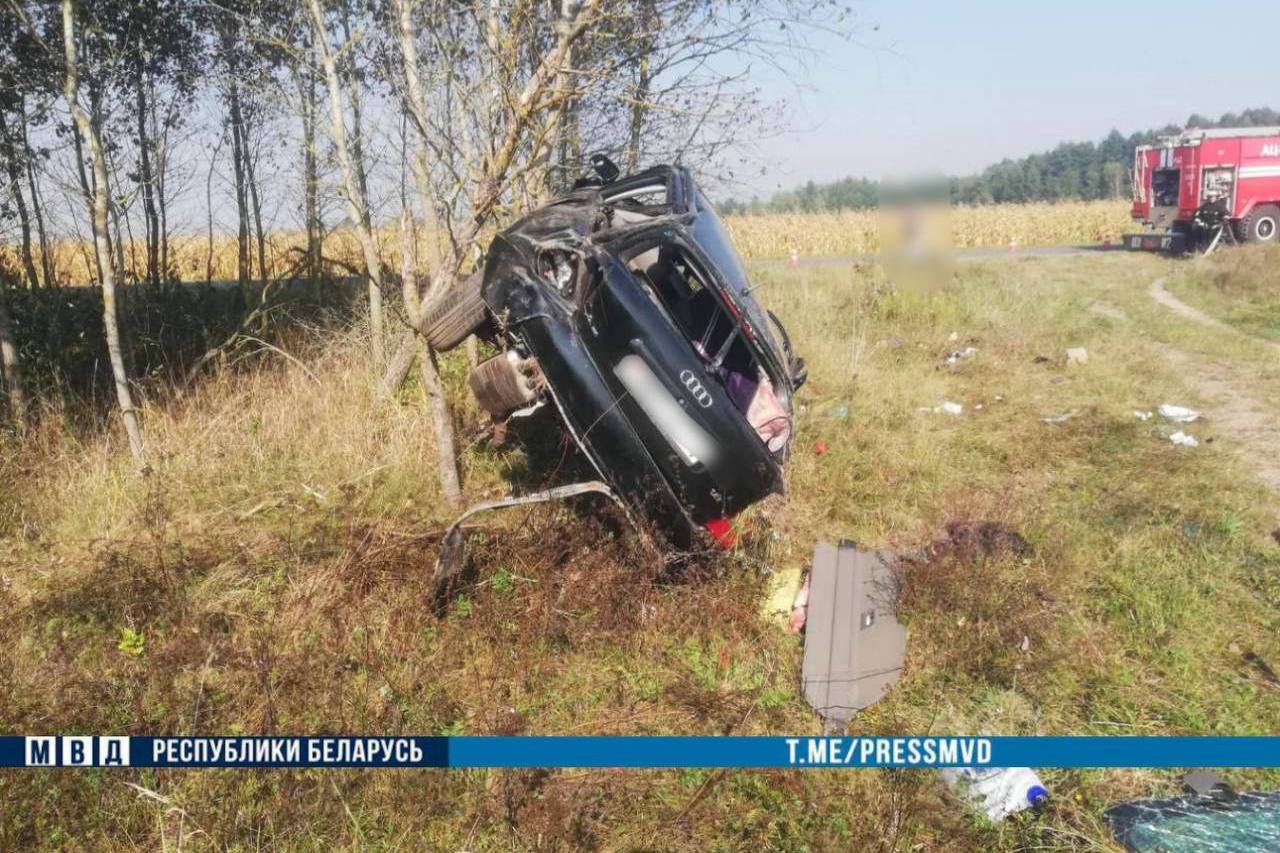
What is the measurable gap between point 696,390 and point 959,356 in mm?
6848

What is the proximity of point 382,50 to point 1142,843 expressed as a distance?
627 centimetres

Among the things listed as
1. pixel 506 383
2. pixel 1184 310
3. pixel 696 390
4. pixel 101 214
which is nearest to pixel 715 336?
pixel 696 390

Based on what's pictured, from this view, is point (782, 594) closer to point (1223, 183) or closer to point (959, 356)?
point (959, 356)

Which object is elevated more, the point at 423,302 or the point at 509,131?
the point at 509,131

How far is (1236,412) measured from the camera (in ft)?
25.8

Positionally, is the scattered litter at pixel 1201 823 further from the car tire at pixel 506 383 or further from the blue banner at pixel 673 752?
the car tire at pixel 506 383

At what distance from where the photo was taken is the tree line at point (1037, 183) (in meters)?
7.60

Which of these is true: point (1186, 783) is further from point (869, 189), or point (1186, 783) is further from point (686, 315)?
point (869, 189)

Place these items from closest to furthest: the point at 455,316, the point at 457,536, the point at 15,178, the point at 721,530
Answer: the point at 721,530 → the point at 457,536 → the point at 455,316 → the point at 15,178

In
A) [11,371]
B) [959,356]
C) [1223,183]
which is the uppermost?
[1223,183]

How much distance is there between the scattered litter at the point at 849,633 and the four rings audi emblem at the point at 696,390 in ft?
3.65

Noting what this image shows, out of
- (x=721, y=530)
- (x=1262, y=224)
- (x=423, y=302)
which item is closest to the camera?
(x=721, y=530)

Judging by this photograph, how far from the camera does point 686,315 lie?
518cm

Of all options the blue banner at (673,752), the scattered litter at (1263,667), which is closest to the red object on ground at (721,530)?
the blue banner at (673,752)
